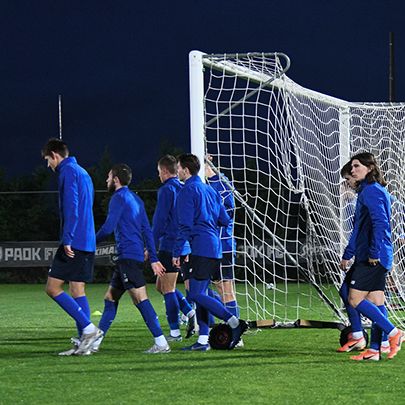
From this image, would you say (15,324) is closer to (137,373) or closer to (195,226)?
(195,226)

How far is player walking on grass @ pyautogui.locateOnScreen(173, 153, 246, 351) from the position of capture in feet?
26.3

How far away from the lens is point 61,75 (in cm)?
3566

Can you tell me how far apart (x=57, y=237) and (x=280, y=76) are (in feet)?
42.4

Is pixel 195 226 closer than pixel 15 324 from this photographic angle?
Yes

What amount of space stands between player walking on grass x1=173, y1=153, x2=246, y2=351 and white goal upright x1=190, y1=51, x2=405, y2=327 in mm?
1281

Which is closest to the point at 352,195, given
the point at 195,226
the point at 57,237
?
the point at 195,226

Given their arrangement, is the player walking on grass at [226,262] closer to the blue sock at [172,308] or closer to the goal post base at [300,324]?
the goal post base at [300,324]

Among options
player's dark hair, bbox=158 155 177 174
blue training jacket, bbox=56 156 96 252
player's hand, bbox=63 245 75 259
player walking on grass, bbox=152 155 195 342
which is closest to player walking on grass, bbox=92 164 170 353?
blue training jacket, bbox=56 156 96 252

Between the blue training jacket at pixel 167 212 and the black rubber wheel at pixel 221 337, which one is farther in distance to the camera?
the blue training jacket at pixel 167 212

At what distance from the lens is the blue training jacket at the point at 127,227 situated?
7914 millimetres

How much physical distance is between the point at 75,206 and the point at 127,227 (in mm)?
510

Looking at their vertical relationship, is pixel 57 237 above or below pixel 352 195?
below

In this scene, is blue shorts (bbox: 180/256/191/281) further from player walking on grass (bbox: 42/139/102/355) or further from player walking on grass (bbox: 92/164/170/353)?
player walking on grass (bbox: 42/139/102/355)

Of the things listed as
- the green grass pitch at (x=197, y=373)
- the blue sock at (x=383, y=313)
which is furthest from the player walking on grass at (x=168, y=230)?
the blue sock at (x=383, y=313)
